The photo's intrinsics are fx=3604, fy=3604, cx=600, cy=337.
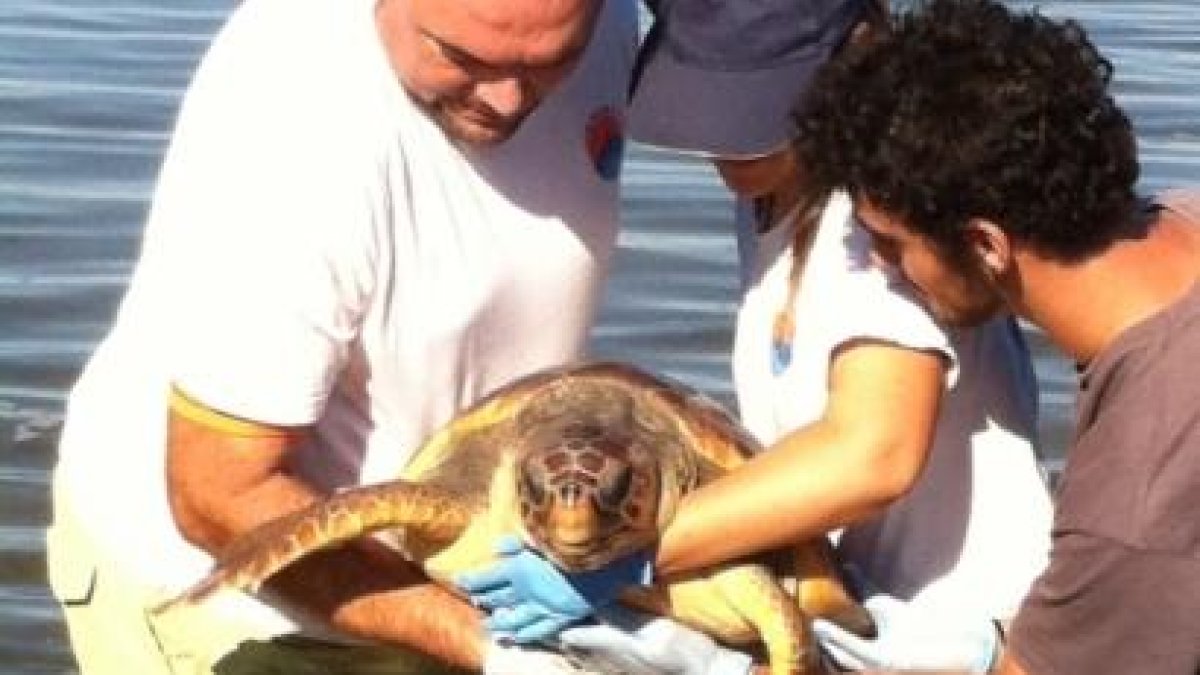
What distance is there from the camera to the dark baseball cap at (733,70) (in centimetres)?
550

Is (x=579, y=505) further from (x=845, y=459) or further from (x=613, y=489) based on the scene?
(x=845, y=459)

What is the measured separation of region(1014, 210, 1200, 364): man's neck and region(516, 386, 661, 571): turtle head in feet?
2.38

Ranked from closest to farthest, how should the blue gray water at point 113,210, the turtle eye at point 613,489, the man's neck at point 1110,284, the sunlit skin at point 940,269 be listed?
the man's neck at point 1110,284 < the sunlit skin at point 940,269 < the turtle eye at point 613,489 < the blue gray water at point 113,210

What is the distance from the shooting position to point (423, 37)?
218 inches

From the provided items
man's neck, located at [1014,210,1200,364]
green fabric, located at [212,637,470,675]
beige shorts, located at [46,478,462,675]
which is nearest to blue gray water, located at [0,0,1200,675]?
beige shorts, located at [46,478,462,675]

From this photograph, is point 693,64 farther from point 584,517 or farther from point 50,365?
point 50,365

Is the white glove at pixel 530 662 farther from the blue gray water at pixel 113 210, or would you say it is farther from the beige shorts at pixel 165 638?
the blue gray water at pixel 113 210

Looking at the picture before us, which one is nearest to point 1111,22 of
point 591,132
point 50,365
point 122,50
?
point 122,50

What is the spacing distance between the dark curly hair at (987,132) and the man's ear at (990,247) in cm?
1

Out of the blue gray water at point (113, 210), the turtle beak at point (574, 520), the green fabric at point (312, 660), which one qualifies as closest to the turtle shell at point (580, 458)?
the turtle beak at point (574, 520)

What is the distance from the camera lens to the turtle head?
5434mm

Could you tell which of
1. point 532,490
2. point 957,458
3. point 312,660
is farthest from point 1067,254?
point 312,660

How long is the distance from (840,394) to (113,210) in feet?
20.5

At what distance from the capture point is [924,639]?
18.4ft
